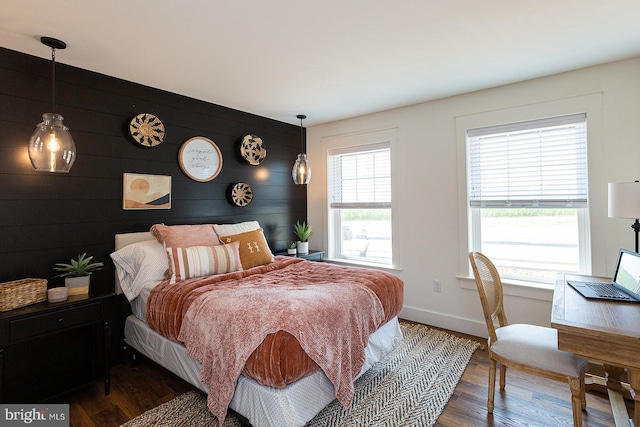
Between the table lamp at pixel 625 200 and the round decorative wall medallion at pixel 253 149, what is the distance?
329cm

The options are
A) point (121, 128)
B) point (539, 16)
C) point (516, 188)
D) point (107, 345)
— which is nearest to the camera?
point (539, 16)

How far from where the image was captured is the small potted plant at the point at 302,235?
4136 mm

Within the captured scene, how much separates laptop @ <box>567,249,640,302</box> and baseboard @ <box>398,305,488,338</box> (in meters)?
1.32

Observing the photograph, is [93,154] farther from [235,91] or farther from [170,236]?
[235,91]

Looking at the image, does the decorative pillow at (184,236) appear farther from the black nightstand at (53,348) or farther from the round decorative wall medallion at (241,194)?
the round decorative wall medallion at (241,194)

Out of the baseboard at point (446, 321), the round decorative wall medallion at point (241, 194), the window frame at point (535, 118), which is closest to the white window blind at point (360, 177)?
the window frame at point (535, 118)

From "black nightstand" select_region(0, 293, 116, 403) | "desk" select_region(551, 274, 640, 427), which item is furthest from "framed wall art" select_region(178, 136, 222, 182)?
"desk" select_region(551, 274, 640, 427)

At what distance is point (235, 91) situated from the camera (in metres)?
3.16

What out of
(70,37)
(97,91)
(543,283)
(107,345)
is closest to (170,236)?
(107,345)

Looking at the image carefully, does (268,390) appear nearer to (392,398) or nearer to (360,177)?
(392,398)

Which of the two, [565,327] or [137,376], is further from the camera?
[137,376]

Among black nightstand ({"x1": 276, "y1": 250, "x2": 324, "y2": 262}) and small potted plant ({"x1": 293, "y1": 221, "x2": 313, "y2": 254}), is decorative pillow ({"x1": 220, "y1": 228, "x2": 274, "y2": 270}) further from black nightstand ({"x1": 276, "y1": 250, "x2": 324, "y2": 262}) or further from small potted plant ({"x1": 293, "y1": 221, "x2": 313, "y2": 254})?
small potted plant ({"x1": 293, "y1": 221, "x2": 313, "y2": 254})

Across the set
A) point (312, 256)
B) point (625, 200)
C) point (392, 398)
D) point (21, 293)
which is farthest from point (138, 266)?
point (625, 200)

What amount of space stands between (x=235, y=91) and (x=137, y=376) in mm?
2669
